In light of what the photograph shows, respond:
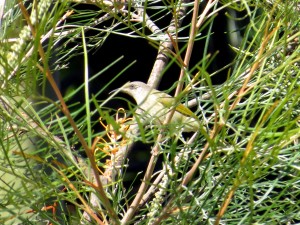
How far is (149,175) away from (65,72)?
3.96 ft

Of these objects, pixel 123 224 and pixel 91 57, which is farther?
pixel 91 57

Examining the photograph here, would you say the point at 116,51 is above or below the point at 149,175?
below

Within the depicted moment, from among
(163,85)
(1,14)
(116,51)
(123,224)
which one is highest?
(1,14)

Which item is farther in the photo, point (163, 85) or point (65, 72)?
point (163, 85)

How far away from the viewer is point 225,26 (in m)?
2.00

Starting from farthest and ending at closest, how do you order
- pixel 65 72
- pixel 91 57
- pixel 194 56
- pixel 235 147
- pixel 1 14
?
pixel 194 56 < pixel 91 57 < pixel 65 72 < pixel 1 14 < pixel 235 147

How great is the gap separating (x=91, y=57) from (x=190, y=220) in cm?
133

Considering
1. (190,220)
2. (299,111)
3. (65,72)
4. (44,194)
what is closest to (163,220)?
(190,220)

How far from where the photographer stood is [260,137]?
57 centimetres

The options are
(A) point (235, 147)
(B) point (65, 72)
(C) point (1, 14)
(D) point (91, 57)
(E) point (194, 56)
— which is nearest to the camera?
(A) point (235, 147)

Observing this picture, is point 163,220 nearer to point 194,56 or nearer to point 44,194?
point 44,194

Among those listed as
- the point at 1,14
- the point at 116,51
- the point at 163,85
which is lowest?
the point at 163,85

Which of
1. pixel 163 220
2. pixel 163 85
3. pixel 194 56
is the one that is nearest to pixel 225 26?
pixel 194 56

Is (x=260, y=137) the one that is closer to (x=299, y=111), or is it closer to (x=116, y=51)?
(x=299, y=111)
